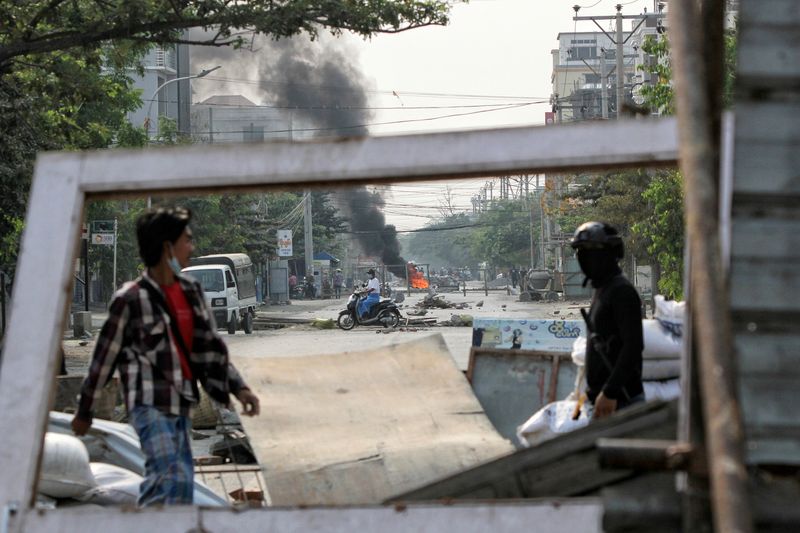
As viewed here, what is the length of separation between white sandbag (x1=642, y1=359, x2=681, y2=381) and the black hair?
86.5 inches

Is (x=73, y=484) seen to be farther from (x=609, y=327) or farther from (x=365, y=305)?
(x=365, y=305)

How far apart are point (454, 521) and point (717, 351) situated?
2.52 ft

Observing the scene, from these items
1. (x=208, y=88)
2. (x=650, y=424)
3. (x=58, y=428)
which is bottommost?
(x=58, y=428)

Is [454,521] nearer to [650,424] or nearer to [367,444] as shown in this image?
[650,424]

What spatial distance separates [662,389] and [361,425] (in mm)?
1312

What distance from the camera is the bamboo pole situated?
1.50 meters

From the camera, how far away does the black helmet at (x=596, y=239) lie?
444cm

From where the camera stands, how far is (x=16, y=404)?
2.31m

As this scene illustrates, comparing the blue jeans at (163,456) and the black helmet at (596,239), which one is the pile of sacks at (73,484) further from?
the black helmet at (596,239)

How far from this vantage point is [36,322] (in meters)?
2.33

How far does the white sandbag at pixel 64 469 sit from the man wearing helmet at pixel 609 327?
198cm

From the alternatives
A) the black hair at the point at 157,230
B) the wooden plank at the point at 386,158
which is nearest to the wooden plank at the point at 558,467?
the wooden plank at the point at 386,158

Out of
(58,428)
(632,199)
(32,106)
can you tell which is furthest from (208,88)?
(58,428)

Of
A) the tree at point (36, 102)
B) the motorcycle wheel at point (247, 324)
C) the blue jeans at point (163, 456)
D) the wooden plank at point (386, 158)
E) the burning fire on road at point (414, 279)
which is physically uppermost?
the tree at point (36, 102)
